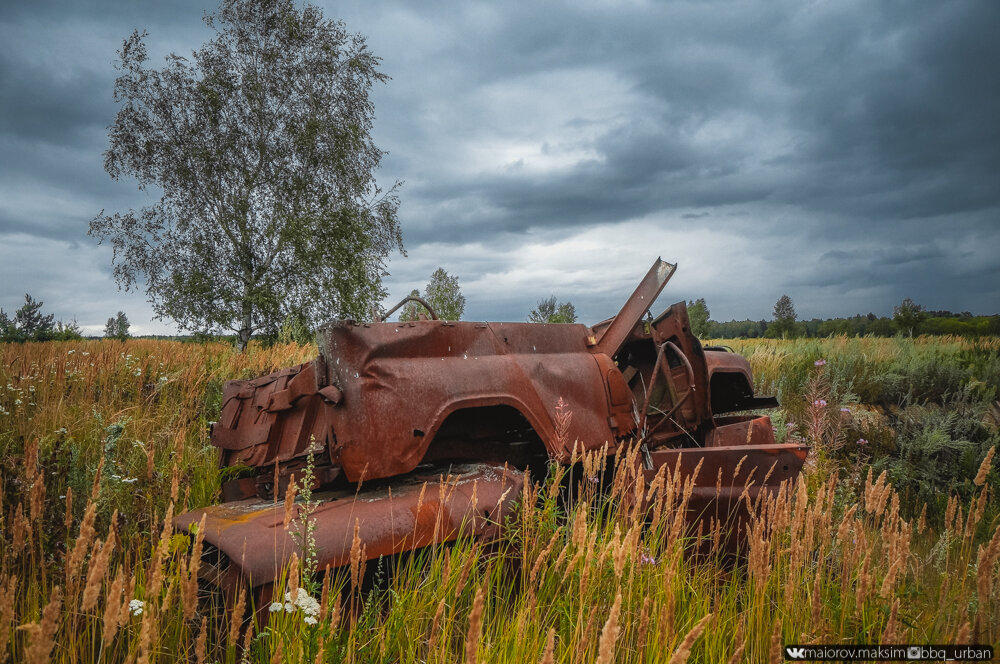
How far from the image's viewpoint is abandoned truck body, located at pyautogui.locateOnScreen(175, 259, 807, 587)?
7.40ft

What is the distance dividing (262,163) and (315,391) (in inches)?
761

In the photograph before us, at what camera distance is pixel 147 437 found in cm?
473

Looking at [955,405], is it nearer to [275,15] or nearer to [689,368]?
[689,368]

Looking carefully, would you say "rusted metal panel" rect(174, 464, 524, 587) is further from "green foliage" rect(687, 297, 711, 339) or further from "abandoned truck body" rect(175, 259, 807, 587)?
"green foliage" rect(687, 297, 711, 339)

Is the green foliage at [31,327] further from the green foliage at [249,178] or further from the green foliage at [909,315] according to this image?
the green foliage at [909,315]

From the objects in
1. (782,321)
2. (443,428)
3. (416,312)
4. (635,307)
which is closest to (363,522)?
(443,428)

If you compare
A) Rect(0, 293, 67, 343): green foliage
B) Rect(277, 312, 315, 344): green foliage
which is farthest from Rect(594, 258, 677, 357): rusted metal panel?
Rect(0, 293, 67, 343): green foliage

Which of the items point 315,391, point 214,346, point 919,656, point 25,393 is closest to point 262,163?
point 214,346

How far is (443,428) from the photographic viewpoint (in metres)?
2.97

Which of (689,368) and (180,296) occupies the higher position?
(180,296)

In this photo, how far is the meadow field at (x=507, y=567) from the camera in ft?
4.88

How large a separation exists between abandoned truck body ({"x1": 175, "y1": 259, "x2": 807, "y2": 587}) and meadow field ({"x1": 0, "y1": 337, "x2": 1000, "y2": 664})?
0.18 metres

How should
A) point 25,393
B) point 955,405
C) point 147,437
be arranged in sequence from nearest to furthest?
point 147,437 → point 25,393 → point 955,405

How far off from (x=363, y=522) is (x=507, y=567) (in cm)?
76
